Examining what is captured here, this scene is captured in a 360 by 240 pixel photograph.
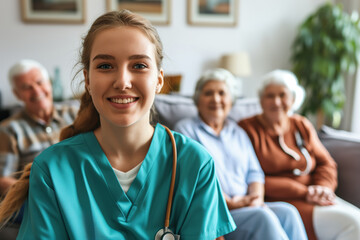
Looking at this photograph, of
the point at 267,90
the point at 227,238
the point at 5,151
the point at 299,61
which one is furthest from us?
the point at 299,61

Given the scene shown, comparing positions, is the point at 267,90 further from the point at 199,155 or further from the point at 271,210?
the point at 199,155

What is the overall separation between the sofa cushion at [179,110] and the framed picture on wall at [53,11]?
6.95ft

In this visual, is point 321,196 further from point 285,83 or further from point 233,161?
point 285,83

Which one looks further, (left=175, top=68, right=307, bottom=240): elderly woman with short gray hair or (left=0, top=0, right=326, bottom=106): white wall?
(left=0, top=0, right=326, bottom=106): white wall

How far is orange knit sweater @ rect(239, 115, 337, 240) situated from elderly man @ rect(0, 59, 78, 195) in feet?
3.54

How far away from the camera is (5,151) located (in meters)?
1.63

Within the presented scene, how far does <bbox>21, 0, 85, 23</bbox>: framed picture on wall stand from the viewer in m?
3.45

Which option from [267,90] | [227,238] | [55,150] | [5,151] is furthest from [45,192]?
[267,90]

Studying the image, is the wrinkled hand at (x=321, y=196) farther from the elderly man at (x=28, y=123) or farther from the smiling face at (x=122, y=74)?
the elderly man at (x=28, y=123)

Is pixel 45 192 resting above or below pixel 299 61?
below

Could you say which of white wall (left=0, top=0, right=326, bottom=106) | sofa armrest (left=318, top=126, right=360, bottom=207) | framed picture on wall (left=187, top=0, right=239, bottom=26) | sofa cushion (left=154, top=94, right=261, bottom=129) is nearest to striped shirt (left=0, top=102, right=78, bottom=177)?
sofa cushion (left=154, top=94, right=261, bottom=129)

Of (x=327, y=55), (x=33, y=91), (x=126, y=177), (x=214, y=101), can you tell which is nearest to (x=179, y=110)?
(x=214, y=101)

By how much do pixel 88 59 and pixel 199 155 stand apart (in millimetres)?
419

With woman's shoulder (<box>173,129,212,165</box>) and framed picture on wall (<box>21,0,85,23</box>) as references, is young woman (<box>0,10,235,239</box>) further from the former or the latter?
framed picture on wall (<box>21,0,85,23</box>)
